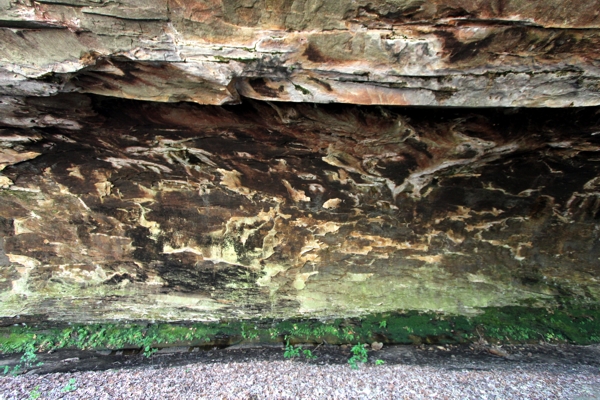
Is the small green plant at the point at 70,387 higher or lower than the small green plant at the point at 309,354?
lower

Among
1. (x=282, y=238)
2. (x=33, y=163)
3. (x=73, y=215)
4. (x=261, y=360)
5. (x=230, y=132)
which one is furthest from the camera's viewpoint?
(x=261, y=360)

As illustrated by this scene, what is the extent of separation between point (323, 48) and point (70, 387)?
4186 mm

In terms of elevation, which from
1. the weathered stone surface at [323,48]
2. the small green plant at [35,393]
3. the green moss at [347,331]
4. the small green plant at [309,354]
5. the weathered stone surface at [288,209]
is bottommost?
the small green plant at [35,393]

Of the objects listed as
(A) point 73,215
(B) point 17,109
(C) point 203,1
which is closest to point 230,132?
(C) point 203,1

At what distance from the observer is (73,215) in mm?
3049

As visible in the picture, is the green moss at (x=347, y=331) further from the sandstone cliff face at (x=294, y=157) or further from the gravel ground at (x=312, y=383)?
the gravel ground at (x=312, y=383)

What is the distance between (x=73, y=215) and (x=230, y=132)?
206 cm

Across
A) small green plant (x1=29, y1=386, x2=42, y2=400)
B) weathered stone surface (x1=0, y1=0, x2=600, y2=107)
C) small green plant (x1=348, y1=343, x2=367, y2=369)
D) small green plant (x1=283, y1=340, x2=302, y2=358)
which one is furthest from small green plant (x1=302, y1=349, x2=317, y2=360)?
weathered stone surface (x1=0, y1=0, x2=600, y2=107)

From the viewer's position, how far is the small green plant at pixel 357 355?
136 inches

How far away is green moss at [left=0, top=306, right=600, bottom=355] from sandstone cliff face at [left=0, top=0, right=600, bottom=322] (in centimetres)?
19

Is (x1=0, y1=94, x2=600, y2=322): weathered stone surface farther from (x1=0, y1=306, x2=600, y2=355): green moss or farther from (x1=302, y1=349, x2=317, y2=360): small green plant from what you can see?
(x1=302, y1=349, x2=317, y2=360): small green plant

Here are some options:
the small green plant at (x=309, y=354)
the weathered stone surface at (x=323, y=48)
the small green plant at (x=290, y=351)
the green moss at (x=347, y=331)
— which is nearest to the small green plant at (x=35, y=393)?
the green moss at (x=347, y=331)

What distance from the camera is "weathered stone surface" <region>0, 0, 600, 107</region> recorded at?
125 centimetres

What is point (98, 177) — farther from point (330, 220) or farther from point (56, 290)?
point (330, 220)
